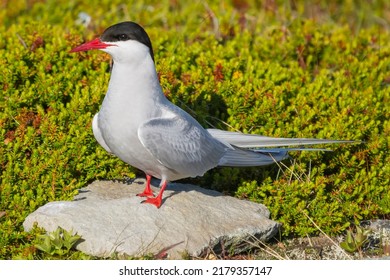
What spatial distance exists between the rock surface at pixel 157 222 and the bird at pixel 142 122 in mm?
141

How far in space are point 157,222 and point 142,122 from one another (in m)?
0.59

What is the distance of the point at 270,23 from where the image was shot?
769 centimetres

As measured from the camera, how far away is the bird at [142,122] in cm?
424

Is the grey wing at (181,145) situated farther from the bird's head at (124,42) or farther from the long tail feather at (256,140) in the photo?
the bird's head at (124,42)

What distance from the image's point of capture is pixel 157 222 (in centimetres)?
435

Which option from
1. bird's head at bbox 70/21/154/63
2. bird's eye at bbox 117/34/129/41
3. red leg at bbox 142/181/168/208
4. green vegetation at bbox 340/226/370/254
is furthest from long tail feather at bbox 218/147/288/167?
bird's eye at bbox 117/34/129/41

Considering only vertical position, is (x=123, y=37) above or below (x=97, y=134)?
above

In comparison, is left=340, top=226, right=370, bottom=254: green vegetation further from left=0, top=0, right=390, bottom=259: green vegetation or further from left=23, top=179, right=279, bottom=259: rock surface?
left=23, top=179, right=279, bottom=259: rock surface

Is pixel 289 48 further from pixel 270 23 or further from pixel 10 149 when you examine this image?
pixel 10 149

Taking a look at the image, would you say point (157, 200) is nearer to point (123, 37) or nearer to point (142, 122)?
point (142, 122)

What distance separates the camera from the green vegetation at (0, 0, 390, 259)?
4.71 meters

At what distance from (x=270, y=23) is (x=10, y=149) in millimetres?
3771

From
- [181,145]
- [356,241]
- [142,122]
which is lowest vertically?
[356,241]

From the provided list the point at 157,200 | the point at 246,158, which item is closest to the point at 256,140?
the point at 246,158
